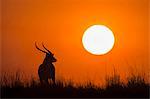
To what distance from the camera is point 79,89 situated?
34.6 ft

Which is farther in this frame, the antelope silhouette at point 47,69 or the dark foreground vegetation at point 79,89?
the antelope silhouette at point 47,69

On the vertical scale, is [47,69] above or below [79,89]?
above

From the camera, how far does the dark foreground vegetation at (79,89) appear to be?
1009cm

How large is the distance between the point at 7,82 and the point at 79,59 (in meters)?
5.16

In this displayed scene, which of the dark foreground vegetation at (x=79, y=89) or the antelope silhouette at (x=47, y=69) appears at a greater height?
the antelope silhouette at (x=47, y=69)

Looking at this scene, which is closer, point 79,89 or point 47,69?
point 79,89

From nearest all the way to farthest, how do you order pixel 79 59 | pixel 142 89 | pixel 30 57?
1. pixel 142 89
2. pixel 30 57
3. pixel 79 59

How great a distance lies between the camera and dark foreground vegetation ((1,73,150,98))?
1009 centimetres

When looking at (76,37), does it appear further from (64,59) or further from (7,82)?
(7,82)

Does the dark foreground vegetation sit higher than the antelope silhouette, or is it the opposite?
the antelope silhouette

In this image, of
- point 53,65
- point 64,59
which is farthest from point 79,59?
point 53,65

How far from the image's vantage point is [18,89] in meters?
10.8

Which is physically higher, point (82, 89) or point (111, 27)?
point (111, 27)

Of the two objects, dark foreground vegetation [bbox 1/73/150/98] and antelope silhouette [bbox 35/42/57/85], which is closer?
dark foreground vegetation [bbox 1/73/150/98]
